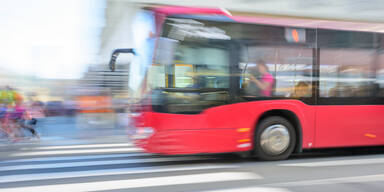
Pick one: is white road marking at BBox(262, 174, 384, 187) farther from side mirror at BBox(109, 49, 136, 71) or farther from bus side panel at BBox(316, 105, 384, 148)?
side mirror at BBox(109, 49, 136, 71)

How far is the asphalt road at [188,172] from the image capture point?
4.18 metres

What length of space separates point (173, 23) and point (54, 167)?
3.51 m

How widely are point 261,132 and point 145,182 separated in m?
2.43

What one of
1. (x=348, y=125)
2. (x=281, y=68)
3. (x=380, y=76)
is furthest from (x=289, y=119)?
(x=380, y=76)

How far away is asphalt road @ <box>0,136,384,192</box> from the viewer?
4180 millimetres

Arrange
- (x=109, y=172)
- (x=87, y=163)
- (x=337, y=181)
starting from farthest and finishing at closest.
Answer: (x=87, y=163) → (x=109, y=172) → (x=337, y=181)

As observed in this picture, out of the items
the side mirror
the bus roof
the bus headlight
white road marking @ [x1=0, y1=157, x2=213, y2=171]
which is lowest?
white road marking @ [x1=0, y1=157, x2=213, y2=171]

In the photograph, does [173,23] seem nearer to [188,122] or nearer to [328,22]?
[188,122]

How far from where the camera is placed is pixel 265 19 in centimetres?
572

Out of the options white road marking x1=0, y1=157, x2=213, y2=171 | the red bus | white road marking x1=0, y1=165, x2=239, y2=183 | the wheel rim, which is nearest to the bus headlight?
the red bus

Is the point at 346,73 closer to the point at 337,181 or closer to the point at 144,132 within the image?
the point at 337,181

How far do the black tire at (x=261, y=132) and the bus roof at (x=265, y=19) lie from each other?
1.84m

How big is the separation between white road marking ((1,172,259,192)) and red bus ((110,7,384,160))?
0.65 meters

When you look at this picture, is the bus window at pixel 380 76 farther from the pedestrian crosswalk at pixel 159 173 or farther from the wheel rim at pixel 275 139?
the wheel rim at pixel 275 139
